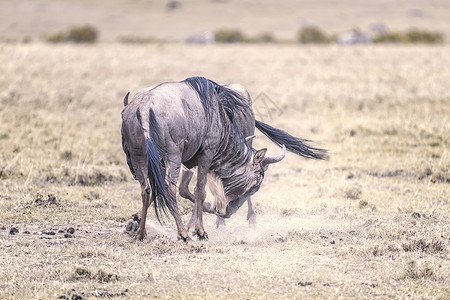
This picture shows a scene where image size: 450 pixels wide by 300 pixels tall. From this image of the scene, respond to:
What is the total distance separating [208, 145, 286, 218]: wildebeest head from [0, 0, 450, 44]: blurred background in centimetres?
3794

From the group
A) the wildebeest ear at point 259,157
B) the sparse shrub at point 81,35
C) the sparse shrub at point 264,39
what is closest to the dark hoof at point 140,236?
the wildebeest ear at point 259,157

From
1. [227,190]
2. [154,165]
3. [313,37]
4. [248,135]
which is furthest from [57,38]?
[154,165]

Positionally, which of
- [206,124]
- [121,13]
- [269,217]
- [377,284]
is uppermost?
[206,124]

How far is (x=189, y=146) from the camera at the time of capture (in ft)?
20.0

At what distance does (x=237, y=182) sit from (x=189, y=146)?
0.82 metres

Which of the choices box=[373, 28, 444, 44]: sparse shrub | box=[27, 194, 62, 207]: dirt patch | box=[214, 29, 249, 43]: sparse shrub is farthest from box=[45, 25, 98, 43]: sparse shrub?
box=[27, 194, 62, 207]: dirt patch

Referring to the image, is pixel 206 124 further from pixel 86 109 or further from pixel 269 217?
pixel 86 109

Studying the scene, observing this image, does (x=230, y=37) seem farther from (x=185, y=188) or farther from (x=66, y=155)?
(x=185, y=188)

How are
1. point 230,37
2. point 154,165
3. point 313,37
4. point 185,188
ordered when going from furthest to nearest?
point 230,37 → point 313,37 → point 185,188 → point 154,165

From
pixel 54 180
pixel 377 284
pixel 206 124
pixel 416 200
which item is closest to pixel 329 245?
pixel 377 284

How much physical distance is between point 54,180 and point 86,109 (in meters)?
Result: 5.36

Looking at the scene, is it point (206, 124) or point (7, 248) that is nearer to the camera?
point (7, 248)

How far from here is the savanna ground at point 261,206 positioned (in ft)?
16.4

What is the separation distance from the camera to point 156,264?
542 cm
